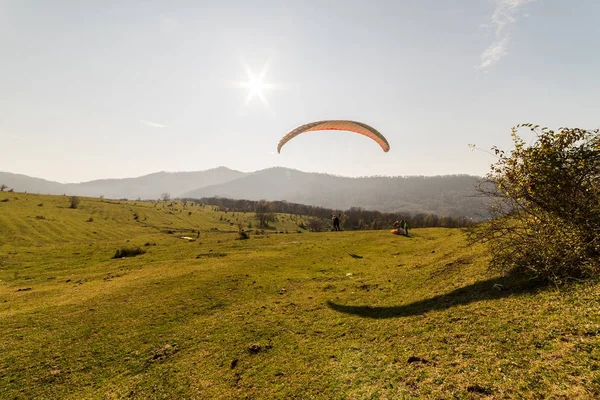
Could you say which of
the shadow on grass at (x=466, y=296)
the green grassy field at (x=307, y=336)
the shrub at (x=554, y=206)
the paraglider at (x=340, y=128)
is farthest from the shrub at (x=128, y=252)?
the shrub at (x=554, y=206)

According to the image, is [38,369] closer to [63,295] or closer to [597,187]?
[63,295]

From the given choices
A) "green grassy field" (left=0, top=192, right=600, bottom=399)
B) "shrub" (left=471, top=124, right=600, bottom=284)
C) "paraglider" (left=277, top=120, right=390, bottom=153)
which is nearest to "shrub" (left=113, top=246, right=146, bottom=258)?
"green grassy field" (left=0, top=192, right=600, bottom=399)

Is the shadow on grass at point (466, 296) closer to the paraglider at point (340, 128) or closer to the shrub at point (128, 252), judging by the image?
the paraglider at point (340, 128)

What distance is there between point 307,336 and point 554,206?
841 cm

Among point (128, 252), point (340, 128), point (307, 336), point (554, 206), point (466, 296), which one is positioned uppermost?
point (340, 128)

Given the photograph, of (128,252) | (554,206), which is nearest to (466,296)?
(554,206)

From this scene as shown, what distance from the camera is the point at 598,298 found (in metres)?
6.11

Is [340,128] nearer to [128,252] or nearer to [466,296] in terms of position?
[466,296]

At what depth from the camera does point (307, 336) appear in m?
8.92

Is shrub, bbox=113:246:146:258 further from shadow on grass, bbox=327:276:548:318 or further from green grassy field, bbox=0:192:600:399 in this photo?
shadow on grass, bbox=327:276:548:318

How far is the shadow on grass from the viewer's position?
802cm

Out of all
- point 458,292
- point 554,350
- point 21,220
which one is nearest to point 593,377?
point 554,350

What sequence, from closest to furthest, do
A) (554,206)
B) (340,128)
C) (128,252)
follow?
(554,206) → (340,128) → (128,252)

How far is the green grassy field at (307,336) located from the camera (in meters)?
Answer: 5.43
